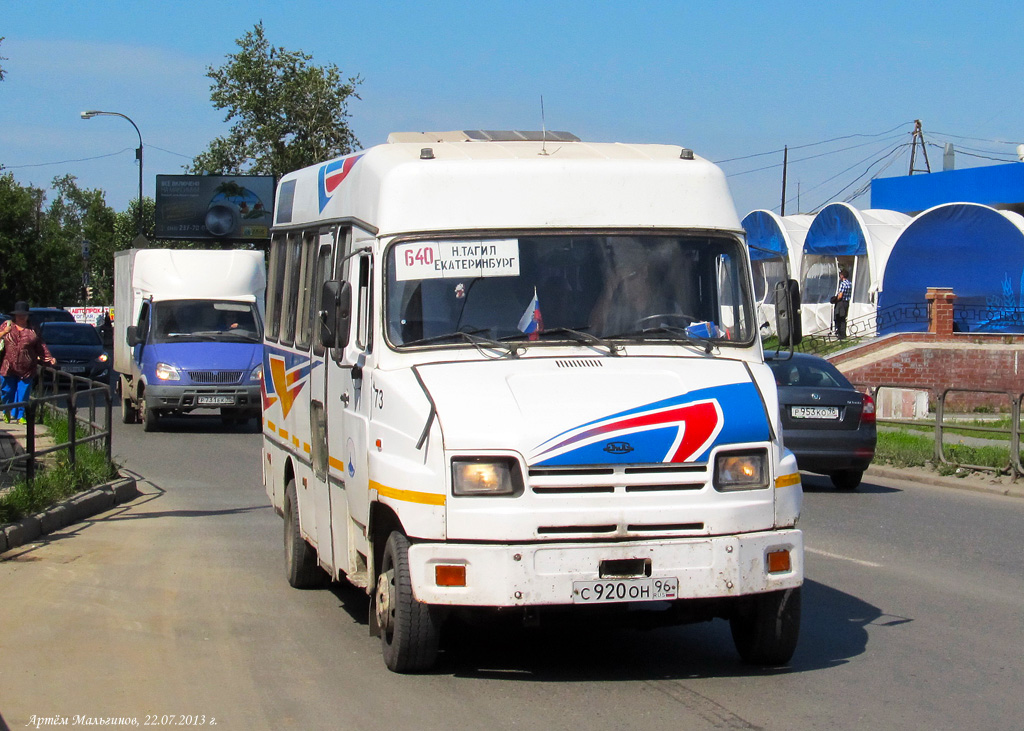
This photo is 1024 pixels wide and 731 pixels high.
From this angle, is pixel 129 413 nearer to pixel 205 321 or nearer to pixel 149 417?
pixel 149 417

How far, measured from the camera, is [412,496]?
5945 millimetres

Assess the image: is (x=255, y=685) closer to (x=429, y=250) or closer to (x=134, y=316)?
(x=429, y=250)

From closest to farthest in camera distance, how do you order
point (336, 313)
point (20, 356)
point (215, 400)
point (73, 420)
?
point (336, 313), point (73, 420), point (20, 356), point (215, 400)

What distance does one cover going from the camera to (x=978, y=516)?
→ 13.1 meters

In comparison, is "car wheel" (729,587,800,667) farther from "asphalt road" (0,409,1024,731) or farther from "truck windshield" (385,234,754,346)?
"truck windshield" (385,234,754,346)

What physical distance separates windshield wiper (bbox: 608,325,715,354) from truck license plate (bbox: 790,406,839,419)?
8.34 meters

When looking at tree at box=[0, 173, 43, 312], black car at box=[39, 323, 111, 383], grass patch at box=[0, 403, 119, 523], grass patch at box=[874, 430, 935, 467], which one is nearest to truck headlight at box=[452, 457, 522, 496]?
grass patch at box=[0, 403, 119, 523]

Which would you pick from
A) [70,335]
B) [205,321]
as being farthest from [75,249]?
[205,321]

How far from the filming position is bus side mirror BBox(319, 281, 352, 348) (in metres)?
6.81

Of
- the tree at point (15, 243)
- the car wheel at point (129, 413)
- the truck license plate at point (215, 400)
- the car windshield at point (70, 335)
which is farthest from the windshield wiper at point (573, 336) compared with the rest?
the tree at point (15, 243)

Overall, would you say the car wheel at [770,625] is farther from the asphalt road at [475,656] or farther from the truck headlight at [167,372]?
the truck headlight at [167,372]

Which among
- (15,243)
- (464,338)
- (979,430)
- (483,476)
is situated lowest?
(979,430)

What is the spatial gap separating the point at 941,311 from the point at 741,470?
2745cm

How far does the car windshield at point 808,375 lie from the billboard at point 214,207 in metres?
43.3
